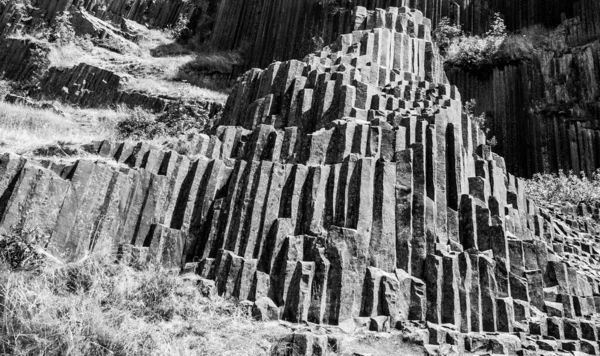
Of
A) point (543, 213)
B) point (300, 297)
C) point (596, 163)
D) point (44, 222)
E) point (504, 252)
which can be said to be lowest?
point (300, 297)

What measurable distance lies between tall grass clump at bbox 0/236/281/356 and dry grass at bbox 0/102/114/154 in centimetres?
335

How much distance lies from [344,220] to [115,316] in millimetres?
2970

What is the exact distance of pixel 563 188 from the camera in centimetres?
1288

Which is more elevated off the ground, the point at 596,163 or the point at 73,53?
the point at 73,53

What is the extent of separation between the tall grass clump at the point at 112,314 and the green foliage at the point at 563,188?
8126mm

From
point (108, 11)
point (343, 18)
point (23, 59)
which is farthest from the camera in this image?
point (108, 11)

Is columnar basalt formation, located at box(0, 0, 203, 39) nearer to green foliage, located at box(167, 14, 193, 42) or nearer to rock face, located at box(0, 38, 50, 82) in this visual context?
green foliage, located at box(167, 14, 193, 42)

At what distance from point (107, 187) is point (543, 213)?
716cm

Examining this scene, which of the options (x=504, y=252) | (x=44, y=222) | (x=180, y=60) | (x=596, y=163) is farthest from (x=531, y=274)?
(x=180, y=60)

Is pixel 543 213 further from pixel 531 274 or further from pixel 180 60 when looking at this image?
pixel 180 60

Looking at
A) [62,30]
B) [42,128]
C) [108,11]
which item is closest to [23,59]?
[62,30]

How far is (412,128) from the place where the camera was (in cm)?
841

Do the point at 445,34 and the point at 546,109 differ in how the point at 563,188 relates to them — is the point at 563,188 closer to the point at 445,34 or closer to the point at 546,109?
the point at 546,109

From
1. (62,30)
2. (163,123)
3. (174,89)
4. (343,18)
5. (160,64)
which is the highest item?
(343,18)
